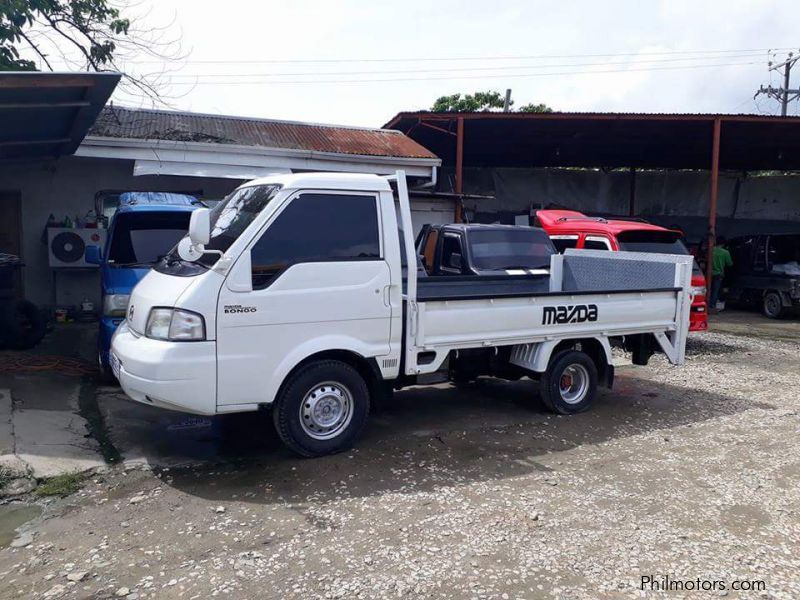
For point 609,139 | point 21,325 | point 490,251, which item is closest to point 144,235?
point 21,325

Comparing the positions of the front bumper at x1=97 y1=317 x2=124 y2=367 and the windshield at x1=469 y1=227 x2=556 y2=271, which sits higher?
the windshield at x1=469 y1=227 x2=556 y2=271

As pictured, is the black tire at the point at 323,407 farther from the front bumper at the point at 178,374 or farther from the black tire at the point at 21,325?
the black tire at the point at 21,325

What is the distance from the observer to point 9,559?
397 centimetres

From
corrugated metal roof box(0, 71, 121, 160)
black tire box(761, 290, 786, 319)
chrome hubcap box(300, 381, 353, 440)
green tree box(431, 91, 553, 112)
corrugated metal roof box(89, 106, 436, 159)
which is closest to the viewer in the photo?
chrome hubcap box(300, 381, 353, 440)

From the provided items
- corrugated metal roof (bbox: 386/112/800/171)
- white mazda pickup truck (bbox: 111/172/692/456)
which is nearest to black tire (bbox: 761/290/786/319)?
corrugated metal roof (bbox: 386/112/800/171)

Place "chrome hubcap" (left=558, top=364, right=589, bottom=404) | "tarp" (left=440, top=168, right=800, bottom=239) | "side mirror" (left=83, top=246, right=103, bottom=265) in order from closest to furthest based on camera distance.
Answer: "chrome hubcap" (left=558, top=364, right=589, bottom=404), "side mirror" (left=83, top=246, right=103, bottom=265), "tarp" (left=440, top=168, right=800, bottom=239)

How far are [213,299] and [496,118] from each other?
10162 millimetres

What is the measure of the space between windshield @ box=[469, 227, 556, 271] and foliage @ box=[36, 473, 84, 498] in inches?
208

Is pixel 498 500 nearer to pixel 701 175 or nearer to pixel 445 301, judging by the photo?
pixel 445 301

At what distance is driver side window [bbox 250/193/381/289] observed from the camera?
5.17m

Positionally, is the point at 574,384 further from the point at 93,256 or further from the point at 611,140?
the point at 611,140

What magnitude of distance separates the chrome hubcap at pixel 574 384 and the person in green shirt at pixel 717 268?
952cm

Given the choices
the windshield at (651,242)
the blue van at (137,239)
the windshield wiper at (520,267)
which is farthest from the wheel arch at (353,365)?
the windshield at (651,242)

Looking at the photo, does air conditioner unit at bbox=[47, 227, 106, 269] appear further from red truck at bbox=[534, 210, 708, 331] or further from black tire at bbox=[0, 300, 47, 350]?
red truck at bbox=[534, 210, 708, 331]
